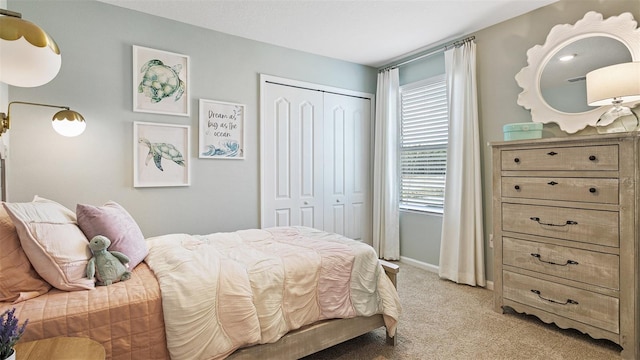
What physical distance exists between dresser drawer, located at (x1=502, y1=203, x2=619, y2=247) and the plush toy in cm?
270

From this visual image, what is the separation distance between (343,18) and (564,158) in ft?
7.05

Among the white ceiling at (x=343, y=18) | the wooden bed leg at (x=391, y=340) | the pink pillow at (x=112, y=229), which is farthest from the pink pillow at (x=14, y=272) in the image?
the white ceiling at (x=343, y=18)

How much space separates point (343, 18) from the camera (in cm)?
300

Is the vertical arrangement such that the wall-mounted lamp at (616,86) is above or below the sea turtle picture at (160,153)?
above

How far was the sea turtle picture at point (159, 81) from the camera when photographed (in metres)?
2.90

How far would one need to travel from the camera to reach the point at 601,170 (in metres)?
2.08

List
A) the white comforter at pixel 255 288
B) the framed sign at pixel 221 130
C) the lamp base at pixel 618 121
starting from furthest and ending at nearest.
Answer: the framed sign at pixel 221 130 → the lamp base at pixel 618 121 → the white comforter at pixel 255 288

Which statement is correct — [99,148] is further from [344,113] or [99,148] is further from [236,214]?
[344,113]

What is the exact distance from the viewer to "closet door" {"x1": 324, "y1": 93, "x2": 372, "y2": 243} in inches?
161

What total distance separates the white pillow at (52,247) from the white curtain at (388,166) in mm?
3303

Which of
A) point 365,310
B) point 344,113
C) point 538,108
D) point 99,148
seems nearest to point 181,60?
point 99,148

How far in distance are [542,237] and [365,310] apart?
4.80 feet

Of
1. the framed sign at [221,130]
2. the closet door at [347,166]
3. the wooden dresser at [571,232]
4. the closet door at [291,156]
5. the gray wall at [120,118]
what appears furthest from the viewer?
the closet door at [347,166]

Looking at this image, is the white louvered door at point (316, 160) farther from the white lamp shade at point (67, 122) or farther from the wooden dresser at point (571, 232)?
the wooden dresser at point (571, 232)
